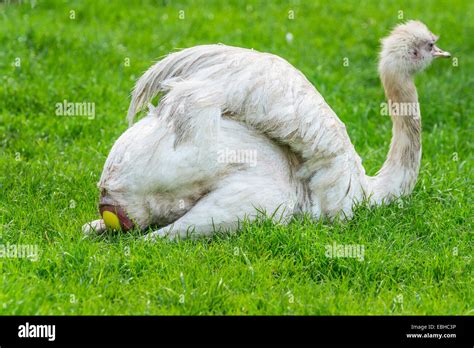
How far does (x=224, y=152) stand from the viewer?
596 cm

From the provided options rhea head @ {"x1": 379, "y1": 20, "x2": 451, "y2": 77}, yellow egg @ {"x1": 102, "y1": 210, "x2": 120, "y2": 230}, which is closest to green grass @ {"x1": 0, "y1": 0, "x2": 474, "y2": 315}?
yellow egg @ {"x1": 102, "y1": 210, "x2": 120, "y2": 230}

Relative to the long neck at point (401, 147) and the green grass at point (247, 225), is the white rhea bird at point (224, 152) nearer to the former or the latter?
the green grass at point (247, 225)

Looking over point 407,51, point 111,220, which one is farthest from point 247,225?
point 407,51

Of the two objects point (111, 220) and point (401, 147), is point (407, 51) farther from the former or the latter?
point (111, 220)

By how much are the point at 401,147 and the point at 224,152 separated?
1.67m

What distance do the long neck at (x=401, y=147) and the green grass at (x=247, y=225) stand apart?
16 cm

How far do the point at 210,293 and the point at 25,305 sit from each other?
1.03 meters

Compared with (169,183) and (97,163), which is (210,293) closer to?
(169,183)

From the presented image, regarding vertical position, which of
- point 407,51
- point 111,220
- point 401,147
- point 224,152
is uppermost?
point 407,51

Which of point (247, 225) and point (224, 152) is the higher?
point (224, 152)

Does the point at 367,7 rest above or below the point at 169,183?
above

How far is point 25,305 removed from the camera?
5.00 metres

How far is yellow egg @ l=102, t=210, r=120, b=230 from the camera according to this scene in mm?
6062
